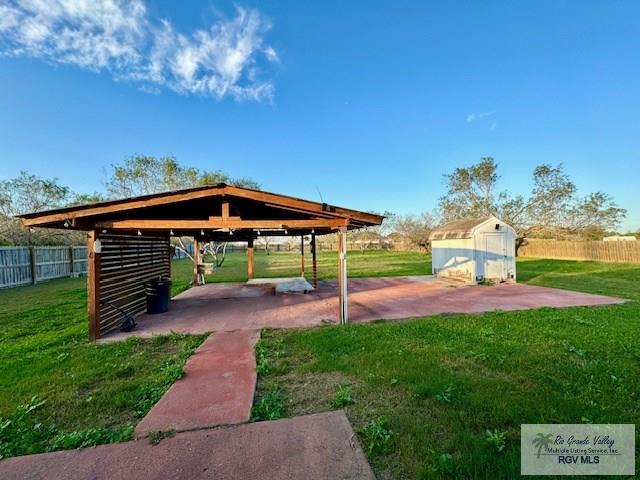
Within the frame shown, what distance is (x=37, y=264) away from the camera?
13.0 metres

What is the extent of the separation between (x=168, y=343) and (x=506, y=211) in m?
24.4

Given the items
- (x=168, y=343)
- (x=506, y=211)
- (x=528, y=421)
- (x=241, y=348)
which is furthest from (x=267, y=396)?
(x=506, y=211)

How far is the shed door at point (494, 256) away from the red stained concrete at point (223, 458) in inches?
422

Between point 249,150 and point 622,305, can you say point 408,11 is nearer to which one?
point 622,305

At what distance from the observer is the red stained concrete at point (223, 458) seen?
1935 mm

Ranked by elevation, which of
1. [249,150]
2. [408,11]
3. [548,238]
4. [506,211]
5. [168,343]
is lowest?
[168,343]

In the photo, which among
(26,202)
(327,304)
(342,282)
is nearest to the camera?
(342,282)

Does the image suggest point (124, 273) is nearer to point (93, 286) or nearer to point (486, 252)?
point (93, 286)

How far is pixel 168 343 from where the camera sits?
16.4 feet

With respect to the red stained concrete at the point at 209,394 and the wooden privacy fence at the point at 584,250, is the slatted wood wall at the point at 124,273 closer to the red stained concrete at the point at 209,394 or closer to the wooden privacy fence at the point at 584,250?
the red stained concrete at the point at 209,394

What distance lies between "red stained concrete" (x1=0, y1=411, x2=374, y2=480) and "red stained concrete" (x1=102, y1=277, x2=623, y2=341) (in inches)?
136

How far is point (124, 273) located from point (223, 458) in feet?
19.6

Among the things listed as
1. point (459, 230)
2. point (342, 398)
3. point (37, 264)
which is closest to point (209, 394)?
point (342, 398)

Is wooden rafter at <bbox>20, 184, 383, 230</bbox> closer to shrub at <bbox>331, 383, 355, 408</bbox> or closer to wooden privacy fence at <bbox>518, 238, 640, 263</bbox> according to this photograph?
shrub at <bbox>331, 383, 355, 408</bbox>
